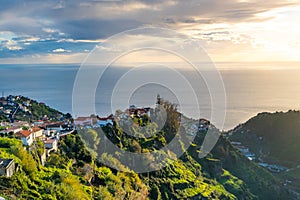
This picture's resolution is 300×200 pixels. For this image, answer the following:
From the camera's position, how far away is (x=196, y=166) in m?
18.7

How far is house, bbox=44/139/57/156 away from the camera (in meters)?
12.4

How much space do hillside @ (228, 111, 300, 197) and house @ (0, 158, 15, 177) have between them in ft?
72.5

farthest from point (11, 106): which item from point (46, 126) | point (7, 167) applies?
point (7, 167)

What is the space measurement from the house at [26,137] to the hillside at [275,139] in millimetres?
19916

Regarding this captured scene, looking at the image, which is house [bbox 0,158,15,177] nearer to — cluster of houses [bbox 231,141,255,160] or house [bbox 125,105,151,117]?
house [bbox 125,105,151,117]

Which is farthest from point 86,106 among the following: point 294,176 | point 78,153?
point 294,176

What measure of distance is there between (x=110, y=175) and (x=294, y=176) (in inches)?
738

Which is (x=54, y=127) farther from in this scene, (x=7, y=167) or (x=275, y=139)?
(x=275, y=139)

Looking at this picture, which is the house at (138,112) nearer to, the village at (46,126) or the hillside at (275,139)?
the village at (46,126)

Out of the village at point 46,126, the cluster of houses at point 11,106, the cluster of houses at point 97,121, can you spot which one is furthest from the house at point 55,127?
the cluster of houses at point 11,106

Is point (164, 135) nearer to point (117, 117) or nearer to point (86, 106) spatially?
point (117, 117)

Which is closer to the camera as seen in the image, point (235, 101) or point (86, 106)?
A: point (86, 106)

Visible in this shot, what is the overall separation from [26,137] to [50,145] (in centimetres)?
84

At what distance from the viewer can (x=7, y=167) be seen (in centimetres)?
866
